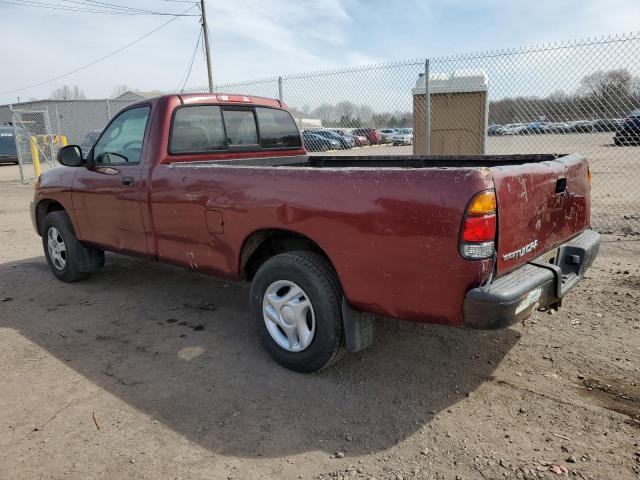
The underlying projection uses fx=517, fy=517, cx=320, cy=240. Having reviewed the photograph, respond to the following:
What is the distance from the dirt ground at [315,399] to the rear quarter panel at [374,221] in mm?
647

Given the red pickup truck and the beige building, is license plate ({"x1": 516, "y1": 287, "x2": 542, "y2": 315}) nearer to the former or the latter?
the red pickup truck

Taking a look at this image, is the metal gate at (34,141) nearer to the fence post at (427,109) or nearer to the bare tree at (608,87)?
the fence post at (427,109)

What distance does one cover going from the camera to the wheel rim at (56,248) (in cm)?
559

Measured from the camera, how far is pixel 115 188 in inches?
181

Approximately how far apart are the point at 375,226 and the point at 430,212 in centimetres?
33

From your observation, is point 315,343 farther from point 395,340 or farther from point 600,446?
point 600,446

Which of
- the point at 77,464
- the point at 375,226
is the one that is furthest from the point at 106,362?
the point at 375,226

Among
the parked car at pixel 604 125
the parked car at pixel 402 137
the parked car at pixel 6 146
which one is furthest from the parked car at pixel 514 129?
the parked car at pixel 6 146

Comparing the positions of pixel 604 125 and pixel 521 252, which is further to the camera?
pixel 604 125

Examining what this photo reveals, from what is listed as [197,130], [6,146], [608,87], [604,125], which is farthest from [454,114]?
[6,146]

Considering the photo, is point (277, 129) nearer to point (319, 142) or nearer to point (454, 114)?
point (454, 114)

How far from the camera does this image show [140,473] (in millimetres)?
2533

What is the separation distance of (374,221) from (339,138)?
33.2 feet

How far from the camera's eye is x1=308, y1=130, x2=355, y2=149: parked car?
1241cm
